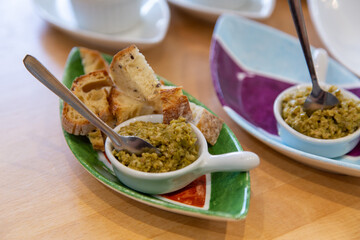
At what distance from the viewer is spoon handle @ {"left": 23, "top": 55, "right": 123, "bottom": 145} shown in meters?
0.92

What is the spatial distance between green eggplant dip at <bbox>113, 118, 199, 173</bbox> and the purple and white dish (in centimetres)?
29

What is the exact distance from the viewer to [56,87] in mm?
940

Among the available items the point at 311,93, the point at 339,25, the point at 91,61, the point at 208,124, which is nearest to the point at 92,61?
the point at 91,61

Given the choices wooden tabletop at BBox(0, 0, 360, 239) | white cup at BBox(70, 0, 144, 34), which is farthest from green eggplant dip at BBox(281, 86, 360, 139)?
white cup at BBox(70, 0, 144, 34)

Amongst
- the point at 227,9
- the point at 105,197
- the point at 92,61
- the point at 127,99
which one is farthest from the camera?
the point at 227,9

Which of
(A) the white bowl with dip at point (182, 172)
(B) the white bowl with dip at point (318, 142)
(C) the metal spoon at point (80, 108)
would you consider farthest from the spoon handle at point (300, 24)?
(C) the metal spoon at point (80, 108)

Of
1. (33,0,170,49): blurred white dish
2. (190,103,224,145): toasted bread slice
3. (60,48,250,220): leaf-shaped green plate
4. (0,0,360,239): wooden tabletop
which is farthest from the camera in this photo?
(33,0,170,49): blurred white dish

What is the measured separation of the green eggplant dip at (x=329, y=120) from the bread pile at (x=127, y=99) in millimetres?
241

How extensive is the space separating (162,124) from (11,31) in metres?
1.19

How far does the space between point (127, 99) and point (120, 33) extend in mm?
692

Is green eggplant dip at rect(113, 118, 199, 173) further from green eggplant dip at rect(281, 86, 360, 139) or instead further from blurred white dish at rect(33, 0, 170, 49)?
blurred white dish at rect(33, 0, 170, 49)

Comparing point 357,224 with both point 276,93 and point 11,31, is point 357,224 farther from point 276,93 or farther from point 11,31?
point 11,31

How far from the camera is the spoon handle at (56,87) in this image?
92cm

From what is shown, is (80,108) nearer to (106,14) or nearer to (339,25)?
(106,14)
